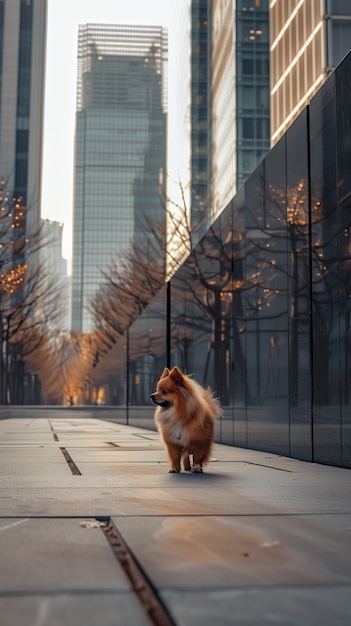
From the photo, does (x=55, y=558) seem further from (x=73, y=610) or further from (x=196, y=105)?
(x=196, y=105)

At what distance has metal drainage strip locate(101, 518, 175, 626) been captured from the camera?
212 cm

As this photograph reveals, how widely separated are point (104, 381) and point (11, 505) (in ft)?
134

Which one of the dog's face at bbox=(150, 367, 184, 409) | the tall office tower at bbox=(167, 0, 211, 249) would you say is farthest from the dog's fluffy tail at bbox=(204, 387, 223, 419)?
the tall office tower at bbox=(167, 0, 211, 249)

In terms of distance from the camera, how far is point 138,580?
8.32 feet

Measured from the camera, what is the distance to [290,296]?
8.60 m

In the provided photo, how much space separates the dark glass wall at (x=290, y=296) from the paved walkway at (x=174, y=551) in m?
1.78

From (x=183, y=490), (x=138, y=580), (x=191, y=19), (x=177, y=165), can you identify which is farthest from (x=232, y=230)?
(x=177, y=165)

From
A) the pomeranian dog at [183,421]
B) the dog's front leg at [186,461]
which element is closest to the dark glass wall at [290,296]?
the pomeranian dog at [183,421]

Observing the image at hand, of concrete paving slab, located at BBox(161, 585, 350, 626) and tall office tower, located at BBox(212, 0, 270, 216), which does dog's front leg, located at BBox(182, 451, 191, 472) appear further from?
tall office tower, located at BBox(212, 0, 270, 216)

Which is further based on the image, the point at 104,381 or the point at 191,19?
the point at 191,19

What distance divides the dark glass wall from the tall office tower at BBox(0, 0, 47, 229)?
91041 mm

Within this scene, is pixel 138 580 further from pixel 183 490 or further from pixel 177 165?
pixel 177 165

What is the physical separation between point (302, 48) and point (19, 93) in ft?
240

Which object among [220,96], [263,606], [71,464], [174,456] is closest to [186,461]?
[174,456]
